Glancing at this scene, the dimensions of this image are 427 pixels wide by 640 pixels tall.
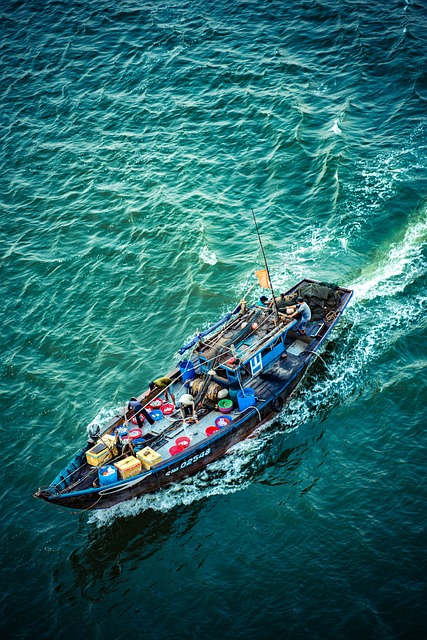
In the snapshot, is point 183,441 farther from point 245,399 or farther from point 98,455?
point 98,455

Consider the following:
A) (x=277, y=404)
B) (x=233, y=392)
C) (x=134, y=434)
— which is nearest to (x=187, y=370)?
(x=233, y=392)

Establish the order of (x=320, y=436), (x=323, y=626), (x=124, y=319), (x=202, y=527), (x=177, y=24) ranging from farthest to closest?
1. (x=177, y=24)
2. (x=124, y=319)
3. (x=320, y=436)
4. (x=202, y=527)
5. (x=323, y=626)

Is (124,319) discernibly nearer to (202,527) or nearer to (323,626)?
(202,527)

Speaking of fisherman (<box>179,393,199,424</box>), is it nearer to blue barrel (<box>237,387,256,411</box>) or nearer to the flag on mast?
blue barrel (<box>237,387,256,411</box>)

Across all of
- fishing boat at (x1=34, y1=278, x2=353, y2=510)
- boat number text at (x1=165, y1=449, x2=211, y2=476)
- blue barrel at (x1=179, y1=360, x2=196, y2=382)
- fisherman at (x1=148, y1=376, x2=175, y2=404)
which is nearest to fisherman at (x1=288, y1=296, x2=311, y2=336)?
fishing boat at (x1=34, y1=278, x2=353, y2=510)

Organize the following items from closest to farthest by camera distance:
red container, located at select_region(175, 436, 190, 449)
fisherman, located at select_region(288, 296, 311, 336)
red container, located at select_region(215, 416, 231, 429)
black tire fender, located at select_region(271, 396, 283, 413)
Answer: red container, located at select_region(175, 436, 190, 449), red container, located at select_region(215, 416, 231, 429), black tire fender, located at select_region(271, 396, 283, 413), fisherman, located at select_region(288, 296, 311, 336)

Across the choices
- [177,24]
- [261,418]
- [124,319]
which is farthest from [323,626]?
[177,24]

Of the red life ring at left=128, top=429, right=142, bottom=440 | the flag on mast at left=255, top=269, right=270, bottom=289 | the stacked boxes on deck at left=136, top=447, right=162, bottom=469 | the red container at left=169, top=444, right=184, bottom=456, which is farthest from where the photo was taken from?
the flag on mast at left=255, top=269, right=270, bottom=289
